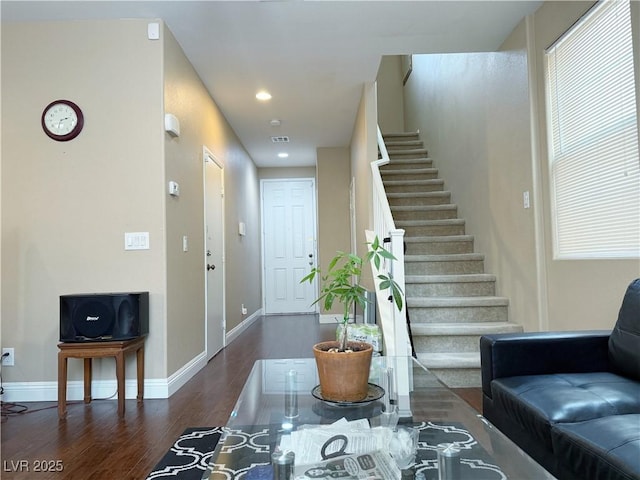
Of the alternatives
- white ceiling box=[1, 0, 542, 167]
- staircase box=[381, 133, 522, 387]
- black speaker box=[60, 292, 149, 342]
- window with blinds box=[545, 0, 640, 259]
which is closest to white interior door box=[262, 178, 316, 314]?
staircase box=[381, 133, 522, 387]

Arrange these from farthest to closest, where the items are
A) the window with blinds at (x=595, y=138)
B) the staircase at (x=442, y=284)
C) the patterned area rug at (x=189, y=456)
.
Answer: the staircase at (x=442, y=284), the window with blinds at (x=595, y=138), the patterned area rug at (x=189, y=456)

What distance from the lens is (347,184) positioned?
6.40 metres

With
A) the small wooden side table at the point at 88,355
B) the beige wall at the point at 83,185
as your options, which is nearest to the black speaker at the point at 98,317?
the small wooden side table at the point at 88,355

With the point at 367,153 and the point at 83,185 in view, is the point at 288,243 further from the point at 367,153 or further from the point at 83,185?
the point at 83,185

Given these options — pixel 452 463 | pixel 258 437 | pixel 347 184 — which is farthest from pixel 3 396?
pixel 347 184

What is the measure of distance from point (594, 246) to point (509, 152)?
1.16m

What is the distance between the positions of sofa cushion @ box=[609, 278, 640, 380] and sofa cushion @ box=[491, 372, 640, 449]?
5 centimetres

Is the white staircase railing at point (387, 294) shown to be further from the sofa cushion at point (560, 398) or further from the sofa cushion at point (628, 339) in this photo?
the sofa cushion at point (628, 339)

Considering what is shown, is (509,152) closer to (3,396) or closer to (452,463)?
(452,463)

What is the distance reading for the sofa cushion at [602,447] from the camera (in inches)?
41.1

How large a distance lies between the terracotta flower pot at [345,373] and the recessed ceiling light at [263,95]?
11.5 ft

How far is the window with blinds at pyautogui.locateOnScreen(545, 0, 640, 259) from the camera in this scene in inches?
82.5

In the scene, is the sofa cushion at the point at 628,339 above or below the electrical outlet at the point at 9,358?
above

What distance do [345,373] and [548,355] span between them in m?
1.09
